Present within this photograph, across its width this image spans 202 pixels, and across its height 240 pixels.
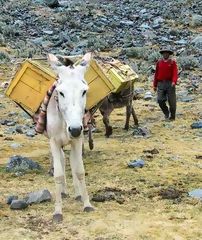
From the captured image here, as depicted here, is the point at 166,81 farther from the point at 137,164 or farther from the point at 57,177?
the point at 57,177

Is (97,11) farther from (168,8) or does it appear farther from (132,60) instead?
(132,60)

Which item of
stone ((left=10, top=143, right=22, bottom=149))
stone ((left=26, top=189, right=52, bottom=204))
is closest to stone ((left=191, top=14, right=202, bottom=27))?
stone ((left=10, top=143, right=22, bottom=149))

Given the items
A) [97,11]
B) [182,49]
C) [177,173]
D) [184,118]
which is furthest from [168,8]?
[177,173]

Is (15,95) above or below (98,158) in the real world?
above

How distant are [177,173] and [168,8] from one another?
1053 inches

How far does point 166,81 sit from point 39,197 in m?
6.40

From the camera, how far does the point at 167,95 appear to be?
44.8ft

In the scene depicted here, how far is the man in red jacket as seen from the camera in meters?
13.3

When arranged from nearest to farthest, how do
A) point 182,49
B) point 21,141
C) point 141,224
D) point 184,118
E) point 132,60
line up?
point 141,224, point 21,141, point 184,118, point 132,60, point 182,49

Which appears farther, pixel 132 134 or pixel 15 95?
pixel 132 134

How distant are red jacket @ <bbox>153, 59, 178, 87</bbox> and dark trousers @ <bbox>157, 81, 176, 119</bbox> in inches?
6.1

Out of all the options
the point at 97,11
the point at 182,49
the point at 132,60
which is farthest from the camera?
the point at 97,11

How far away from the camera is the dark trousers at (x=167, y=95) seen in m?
13.5

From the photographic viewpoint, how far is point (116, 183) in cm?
866
